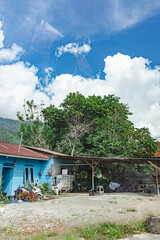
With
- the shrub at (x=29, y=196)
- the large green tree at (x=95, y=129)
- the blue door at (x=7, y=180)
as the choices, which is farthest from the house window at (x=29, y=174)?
the large green tree at (x=95, y=129)

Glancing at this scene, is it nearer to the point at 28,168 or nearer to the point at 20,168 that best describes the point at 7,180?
the point at 20,168

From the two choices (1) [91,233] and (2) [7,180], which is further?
(2) [7,180]

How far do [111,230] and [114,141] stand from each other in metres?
12.6

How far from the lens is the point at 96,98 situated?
2428cm

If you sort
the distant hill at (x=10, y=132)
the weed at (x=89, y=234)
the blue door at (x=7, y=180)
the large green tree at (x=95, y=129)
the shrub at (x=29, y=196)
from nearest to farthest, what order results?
the weed at (x=89, y=234)
the shrub at (x=29, y=196)
the blue door at (x=7, y=180)
the large green tree at (x=95, y=129)
the distant hill at (x=10, y=132)

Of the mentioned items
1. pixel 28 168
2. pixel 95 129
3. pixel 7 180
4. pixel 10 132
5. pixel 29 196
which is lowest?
pixel 29 196

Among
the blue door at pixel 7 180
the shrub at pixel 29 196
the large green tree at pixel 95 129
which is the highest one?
the large green tree at pixel 95 129

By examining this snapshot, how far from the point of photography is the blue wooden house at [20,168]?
11.2 metres

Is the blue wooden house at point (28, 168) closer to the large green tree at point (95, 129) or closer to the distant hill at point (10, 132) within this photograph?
the large green tree at point (95, 129)

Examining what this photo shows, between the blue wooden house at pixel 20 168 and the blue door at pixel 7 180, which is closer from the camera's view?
the blue wooden house at pixel 20 168

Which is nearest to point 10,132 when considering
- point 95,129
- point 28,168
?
point 95,129

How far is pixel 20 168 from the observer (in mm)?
12266

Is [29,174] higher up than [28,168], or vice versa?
[28,168]

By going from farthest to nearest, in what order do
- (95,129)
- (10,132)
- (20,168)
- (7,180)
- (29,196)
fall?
1. (10,132)
2. (95,129)
3. (20,168)
4. (7,180)
5. (29,196)
